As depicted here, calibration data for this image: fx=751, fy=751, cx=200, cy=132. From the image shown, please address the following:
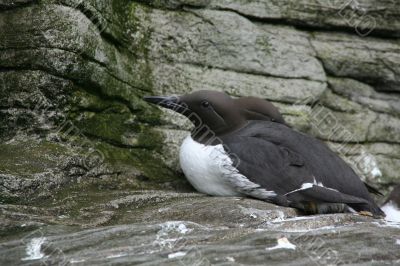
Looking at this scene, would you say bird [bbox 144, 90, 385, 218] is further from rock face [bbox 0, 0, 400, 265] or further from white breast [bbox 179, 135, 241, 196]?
rock face [bbox 0, 0, 400, 265]

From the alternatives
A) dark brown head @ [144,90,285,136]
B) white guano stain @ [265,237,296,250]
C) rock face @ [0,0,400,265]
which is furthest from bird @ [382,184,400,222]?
white guano stain @ [265,237,296,250]

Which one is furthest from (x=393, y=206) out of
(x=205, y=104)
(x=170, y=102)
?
(x=170, y=102)

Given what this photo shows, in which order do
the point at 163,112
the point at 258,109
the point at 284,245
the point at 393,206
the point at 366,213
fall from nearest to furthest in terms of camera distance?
the point at 284,245
the point at 366,213
the point at 393,206
the point at 258,109
the point at 163,112

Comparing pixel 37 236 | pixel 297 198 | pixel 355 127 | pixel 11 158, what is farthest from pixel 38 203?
pixel 355 127

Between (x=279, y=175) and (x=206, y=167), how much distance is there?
0.63 m

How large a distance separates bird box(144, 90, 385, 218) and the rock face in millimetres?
311

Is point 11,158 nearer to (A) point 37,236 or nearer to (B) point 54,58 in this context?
(B) point 54,58

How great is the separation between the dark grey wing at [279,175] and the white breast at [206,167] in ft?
0.30

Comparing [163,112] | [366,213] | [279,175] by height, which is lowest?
[366,213]

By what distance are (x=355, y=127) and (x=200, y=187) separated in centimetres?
251

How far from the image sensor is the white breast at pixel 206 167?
20.2 ft

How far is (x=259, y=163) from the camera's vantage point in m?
6.09

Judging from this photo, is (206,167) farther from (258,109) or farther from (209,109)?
(258,109)

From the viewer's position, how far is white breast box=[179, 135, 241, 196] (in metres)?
6.15
